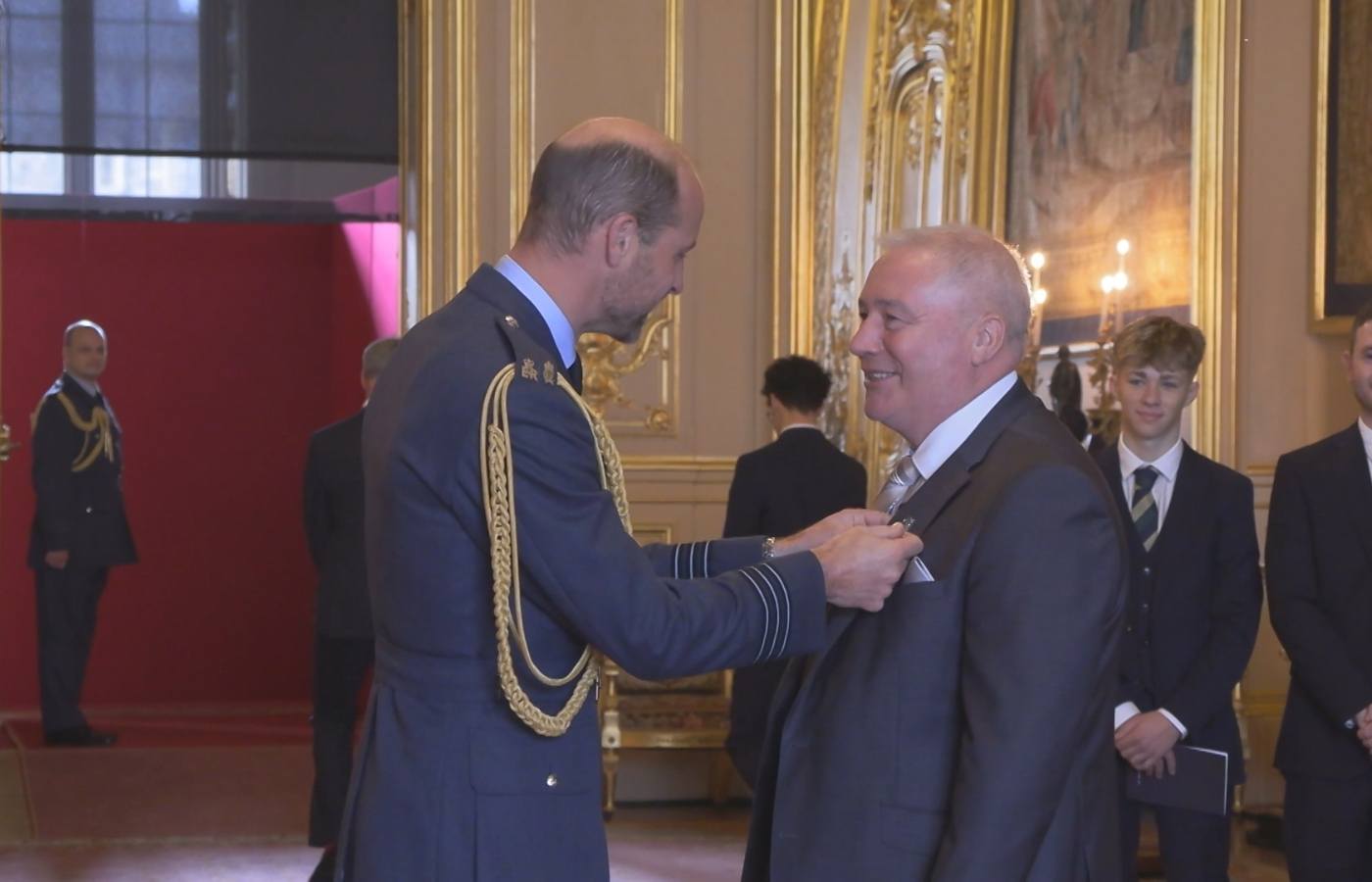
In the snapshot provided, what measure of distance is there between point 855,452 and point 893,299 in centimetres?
535

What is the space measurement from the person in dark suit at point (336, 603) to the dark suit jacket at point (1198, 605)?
7.20 feet

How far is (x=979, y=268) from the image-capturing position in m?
2.39

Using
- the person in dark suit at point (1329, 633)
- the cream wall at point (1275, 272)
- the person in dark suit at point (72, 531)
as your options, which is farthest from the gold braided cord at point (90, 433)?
the person in dark suit at point (1329, 633)

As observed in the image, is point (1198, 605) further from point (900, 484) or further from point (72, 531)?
point (72, 531)

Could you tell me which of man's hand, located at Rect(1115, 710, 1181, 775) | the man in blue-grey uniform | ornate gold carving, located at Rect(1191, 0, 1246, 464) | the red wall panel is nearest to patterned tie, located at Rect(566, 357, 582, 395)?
the man in blue-grey uniform

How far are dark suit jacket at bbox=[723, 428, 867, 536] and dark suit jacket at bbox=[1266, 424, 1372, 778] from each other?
1.80 m

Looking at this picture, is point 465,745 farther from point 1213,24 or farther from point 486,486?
point 1213,24

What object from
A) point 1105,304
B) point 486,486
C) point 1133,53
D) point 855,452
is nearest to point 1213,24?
point 1133,53

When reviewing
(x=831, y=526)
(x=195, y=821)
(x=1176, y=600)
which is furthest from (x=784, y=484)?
(x=831, y=526)

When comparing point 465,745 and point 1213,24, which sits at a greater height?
point 1213,24

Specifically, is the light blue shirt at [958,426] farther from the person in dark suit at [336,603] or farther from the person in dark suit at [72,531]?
the person in dark suit at [72,531]

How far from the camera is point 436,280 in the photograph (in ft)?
22.3

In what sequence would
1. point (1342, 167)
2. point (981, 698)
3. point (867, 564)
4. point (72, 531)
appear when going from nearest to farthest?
point (981, 698) → point (867, 564) → point (1342, 167) → point (72, 531)

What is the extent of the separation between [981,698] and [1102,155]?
495 centimetres
